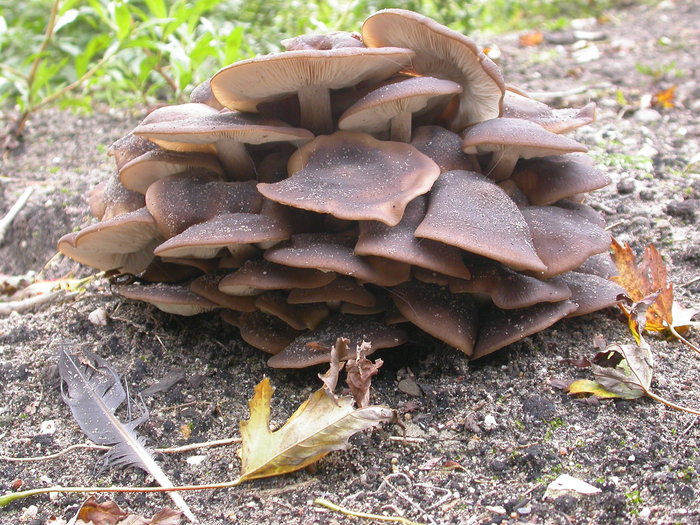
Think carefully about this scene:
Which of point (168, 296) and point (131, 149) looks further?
point (131, 149)

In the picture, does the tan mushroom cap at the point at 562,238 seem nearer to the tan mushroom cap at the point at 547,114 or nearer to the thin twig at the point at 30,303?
the tan mushroom cap at the point at 547,114

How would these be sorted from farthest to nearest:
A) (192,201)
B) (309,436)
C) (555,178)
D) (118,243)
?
(118,243)
(555,178)
(192,201)
(309,436)

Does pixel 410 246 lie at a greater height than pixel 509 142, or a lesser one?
lesser

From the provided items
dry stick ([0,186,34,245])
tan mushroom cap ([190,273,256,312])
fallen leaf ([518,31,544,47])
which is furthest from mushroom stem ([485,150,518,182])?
fallen leaf ([518,31,544,47])

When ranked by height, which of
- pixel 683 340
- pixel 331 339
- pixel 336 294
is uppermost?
pixel 336 294

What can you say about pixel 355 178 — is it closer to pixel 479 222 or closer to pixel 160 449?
pixel 479 222

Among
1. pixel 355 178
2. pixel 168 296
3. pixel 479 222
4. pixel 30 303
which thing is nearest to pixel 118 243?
pixel 168 296

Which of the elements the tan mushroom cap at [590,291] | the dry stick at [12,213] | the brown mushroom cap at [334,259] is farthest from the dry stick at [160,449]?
the dry stick at [12,213]
